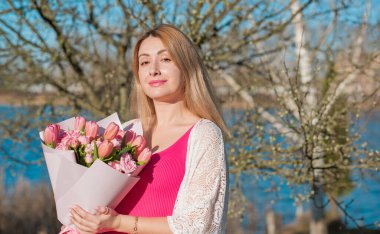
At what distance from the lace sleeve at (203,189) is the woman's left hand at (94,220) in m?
0.20

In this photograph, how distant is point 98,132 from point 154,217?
42cm

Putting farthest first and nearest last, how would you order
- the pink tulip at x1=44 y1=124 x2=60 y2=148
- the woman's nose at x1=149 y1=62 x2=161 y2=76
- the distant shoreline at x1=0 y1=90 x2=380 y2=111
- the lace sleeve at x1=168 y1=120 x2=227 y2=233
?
the distant shoreline at x1=0 y1=90 x2=380 y2=111
the woman's nose at x1=149 y1=62 x2=161 y2=76
the pink tulip at x1=44 y1=124 x2=60 y2=148
the lace sleeve at x1=168 y1=120 x2=227 y2=233

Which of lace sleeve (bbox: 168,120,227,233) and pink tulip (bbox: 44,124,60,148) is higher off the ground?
pink tulip (bbox: 44,124,60,148)

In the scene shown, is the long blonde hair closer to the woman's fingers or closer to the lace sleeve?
the lace sleeve

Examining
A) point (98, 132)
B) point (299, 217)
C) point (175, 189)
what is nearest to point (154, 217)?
point (175, 189)

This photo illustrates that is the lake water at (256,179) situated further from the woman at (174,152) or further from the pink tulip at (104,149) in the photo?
the pink tulip at (104,149)

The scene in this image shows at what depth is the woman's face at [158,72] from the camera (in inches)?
81.4

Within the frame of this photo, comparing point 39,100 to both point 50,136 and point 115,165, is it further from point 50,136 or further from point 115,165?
point 115,165

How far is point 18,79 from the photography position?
5.39m

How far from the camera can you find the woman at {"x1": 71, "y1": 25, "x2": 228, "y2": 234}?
183 cm

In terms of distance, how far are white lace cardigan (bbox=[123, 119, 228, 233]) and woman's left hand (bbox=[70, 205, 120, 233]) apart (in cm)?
19

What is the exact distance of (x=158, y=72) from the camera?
6.79ft

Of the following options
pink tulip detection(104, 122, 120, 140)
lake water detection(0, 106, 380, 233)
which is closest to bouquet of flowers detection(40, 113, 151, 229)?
pink tulip detection(104, 122, 120, 140)

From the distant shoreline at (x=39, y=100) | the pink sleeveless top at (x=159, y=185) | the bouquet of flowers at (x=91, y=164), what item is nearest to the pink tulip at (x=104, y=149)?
the bouquet of flowers at (x=91, y=164)
